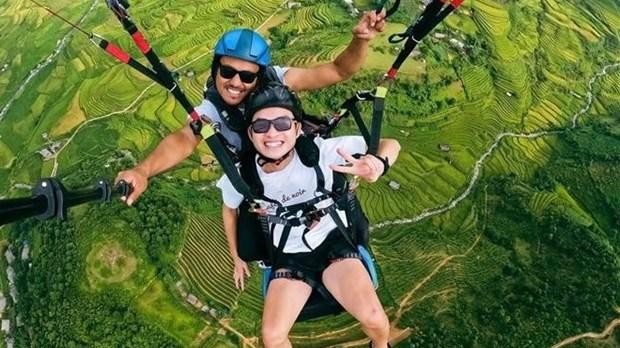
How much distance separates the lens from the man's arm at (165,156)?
3127mm

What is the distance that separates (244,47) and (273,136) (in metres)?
0.64

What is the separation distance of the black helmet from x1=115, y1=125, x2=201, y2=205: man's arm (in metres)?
0.36

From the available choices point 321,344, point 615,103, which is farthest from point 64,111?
point 615,103

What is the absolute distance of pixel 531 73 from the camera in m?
21.9

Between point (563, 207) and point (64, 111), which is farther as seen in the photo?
point (64, 111)

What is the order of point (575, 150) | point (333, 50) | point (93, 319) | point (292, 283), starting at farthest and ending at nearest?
point (333, 50)
point (575, 150)
point (93, 319)
point (292, 283)

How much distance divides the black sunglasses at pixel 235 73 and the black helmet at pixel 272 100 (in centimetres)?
19

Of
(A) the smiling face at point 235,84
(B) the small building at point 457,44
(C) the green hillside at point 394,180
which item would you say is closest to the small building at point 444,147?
(C) the green hillside at point 394,180

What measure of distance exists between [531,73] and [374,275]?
19.7m

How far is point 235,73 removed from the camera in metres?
3.83

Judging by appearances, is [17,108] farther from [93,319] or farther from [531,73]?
[531,73]

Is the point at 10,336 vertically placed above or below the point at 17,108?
below

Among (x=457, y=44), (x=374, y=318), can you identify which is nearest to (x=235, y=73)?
(x=374, y=318)

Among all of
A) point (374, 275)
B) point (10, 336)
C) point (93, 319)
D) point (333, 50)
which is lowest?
point (10, 336)
